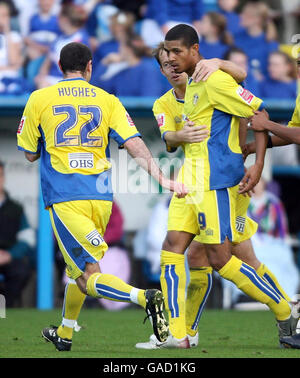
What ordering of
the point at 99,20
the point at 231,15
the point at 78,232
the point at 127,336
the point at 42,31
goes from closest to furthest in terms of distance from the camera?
the point at 78,232, the point at 127,336, the point at 42,31, the point at 99,20, the point at 231,15

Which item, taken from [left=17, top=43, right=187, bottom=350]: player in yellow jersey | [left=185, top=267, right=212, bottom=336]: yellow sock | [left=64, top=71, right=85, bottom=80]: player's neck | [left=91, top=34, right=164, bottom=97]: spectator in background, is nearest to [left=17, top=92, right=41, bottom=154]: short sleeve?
[left=17, top=43, right=187, bottom=350]: player in yellow jersey

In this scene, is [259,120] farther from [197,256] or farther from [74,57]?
[74,57]

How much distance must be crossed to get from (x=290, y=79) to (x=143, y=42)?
2.09 m

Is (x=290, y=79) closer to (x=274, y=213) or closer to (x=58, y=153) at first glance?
(x=274, y=213)

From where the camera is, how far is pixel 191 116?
6738mm

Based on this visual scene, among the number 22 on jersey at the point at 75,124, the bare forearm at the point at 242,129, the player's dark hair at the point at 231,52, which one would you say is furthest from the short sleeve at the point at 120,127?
the player's dark hair at the point at 231,52

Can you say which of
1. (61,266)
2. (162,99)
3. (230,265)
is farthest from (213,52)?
(230,265)

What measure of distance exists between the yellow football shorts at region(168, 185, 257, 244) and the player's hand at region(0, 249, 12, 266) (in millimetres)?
5666

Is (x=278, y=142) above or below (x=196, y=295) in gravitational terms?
above

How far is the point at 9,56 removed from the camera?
12.2 metres

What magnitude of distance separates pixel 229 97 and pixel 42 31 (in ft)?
22.3

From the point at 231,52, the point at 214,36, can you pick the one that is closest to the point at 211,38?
the point at 214,36

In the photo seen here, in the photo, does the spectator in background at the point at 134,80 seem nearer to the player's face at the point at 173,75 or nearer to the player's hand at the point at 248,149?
the player's face at the point at 173,75

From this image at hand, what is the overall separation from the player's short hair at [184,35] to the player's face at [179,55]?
0.07ft
